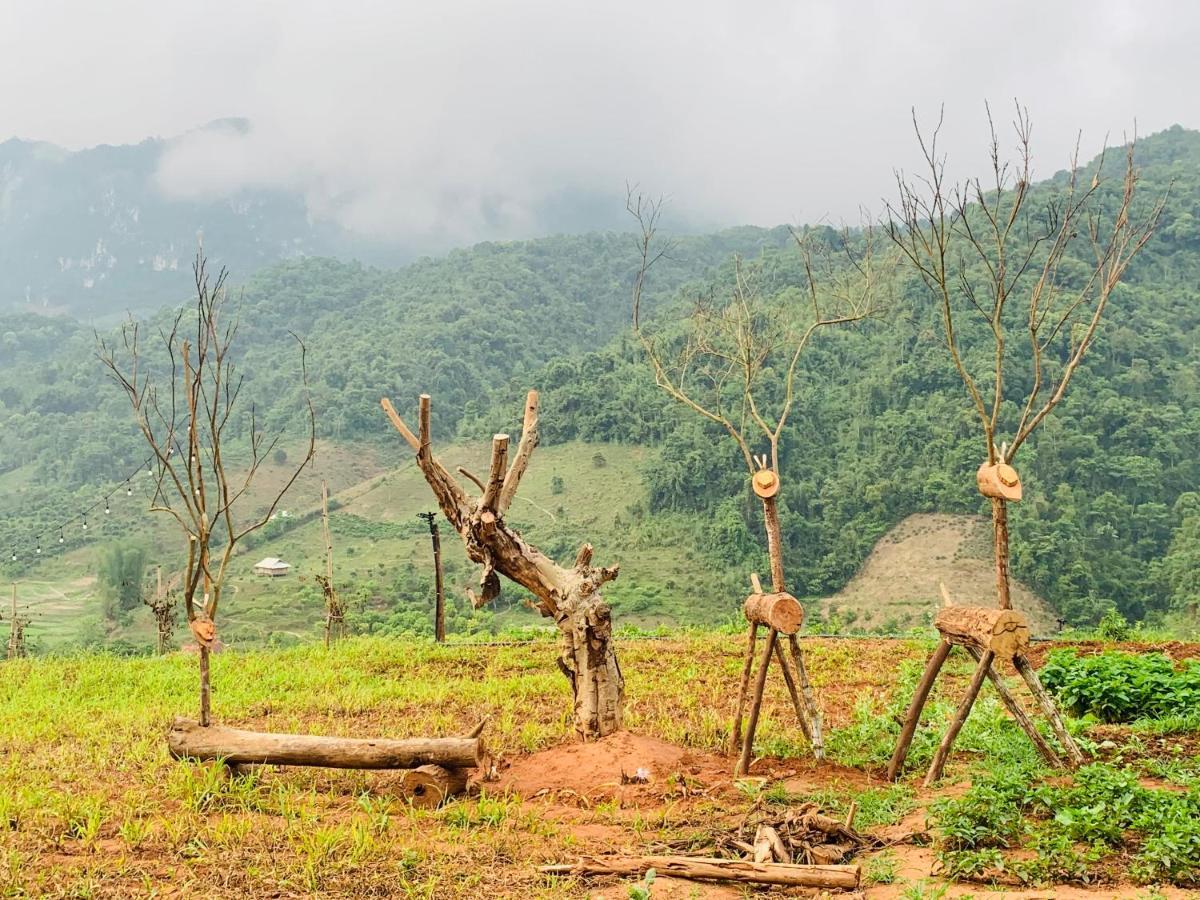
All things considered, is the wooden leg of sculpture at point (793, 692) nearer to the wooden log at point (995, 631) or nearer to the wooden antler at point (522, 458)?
the wooden log at point (995, 631)

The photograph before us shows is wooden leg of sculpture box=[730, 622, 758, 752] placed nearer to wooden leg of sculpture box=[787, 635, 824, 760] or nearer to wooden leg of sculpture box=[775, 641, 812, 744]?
wooden leg of sculpture box=[775, 641, 812, 744]

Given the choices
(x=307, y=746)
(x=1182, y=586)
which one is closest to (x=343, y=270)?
(x=1182, y=586)

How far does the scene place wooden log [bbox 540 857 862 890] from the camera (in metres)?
4.91

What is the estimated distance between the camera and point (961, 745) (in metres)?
7.57

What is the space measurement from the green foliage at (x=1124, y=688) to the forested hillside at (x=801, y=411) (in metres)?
6.26

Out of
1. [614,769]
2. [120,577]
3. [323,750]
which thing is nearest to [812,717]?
[614,769]

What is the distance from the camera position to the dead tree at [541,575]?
8.19 metres

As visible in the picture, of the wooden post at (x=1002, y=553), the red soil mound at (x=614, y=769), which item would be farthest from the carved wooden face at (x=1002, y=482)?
the red soil mound at (x=614, y=769)

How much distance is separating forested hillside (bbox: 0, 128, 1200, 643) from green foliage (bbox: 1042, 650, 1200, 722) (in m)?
6.26

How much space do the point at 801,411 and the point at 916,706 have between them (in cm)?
3788

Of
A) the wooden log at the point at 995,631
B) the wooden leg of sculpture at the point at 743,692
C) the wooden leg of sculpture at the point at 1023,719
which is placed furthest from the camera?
the wooden leg of sculpture at the point at 743,692

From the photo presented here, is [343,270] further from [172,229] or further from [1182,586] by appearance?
[1182,586]

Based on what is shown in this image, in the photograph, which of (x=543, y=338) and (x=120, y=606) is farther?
(x=543, y=338)

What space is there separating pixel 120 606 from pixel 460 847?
115ft
